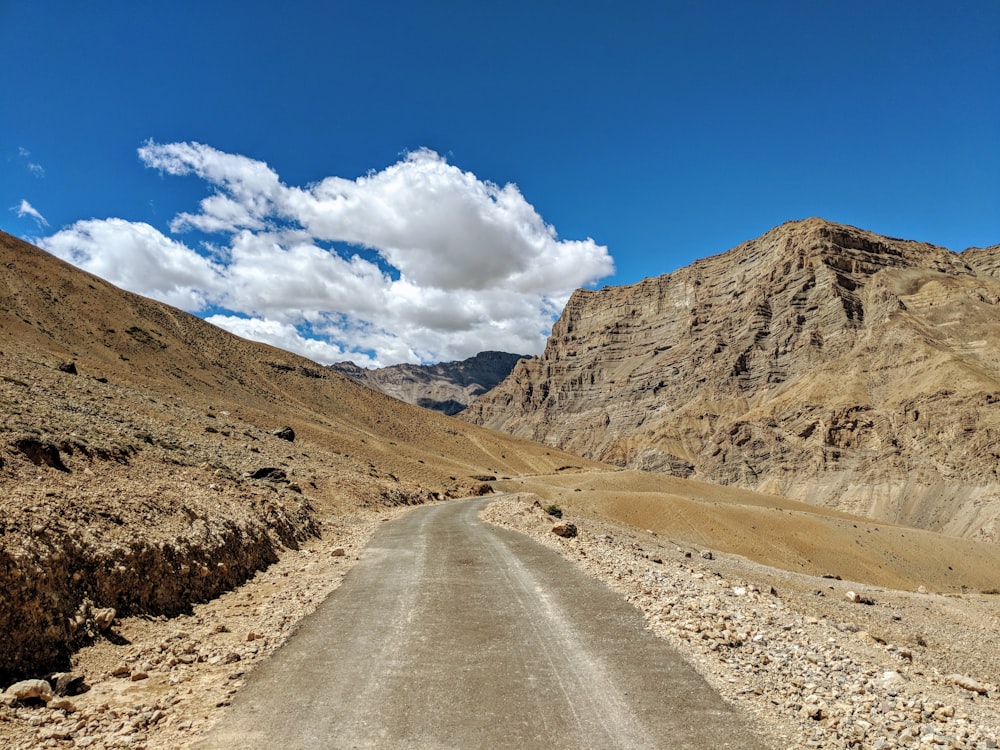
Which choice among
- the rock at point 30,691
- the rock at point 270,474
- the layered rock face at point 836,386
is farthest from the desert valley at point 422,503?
the layered rock face at point 836,386

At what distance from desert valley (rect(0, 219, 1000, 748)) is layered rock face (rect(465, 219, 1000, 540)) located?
0.68m

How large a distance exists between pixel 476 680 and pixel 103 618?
5.43 metres

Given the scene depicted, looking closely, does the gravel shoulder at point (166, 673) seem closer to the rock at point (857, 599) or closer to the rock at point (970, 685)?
the rock at point (970, 685)

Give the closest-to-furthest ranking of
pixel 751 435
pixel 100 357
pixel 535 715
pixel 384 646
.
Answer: pixel 535 715 < pixel 384 646 < pixel 100 357 < pixel 751 435

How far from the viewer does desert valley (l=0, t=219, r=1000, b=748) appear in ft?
22.2

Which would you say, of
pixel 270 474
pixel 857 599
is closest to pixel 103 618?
pixel 270 474

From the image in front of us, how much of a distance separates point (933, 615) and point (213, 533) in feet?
76.8

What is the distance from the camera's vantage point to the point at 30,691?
20.0ft

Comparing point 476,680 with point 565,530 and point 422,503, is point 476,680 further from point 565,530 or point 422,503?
point 422,503

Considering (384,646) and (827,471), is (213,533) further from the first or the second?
(827,471)

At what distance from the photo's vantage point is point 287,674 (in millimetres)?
7172

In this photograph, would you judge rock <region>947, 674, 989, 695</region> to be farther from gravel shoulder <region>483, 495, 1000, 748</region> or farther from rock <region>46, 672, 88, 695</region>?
rock <region>46, 672, 88, 695</region>

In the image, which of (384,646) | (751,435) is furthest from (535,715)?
(751,435)

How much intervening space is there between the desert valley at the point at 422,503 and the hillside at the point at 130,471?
79 mm
